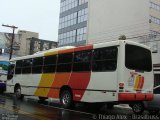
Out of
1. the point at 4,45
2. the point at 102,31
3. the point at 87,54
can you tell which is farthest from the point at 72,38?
the point at 87,54

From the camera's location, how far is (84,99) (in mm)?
16234

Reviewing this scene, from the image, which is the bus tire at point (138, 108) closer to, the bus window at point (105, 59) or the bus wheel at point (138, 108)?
the bus wheel at point (138, 108)

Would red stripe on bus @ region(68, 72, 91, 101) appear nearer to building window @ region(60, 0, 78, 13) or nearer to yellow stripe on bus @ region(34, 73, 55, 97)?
yellow stripe on bus @ region(34, 73, 55, 97)

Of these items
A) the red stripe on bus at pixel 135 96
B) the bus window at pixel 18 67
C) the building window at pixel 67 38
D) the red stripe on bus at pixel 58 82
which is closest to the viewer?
the red stripe on bus at pixel 135 96

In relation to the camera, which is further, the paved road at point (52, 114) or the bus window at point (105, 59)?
the bus window at point (105, 59)

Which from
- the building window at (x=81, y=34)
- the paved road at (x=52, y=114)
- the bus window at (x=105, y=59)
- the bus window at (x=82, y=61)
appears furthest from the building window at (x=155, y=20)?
the bus window at (x=105, y=59)

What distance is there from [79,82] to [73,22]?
51979 mm

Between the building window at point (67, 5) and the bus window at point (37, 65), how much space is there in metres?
48.4

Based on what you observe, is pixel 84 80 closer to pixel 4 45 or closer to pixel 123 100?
pixel 123 100

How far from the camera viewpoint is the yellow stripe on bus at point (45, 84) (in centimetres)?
1922

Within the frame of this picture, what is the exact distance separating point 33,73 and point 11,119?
9.56 metres

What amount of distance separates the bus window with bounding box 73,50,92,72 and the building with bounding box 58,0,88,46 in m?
45.5

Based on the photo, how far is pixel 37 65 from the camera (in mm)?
20844

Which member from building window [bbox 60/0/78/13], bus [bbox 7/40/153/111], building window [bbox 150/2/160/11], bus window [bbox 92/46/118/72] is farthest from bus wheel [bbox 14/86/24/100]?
building window [bbox 60/0/78/13]
